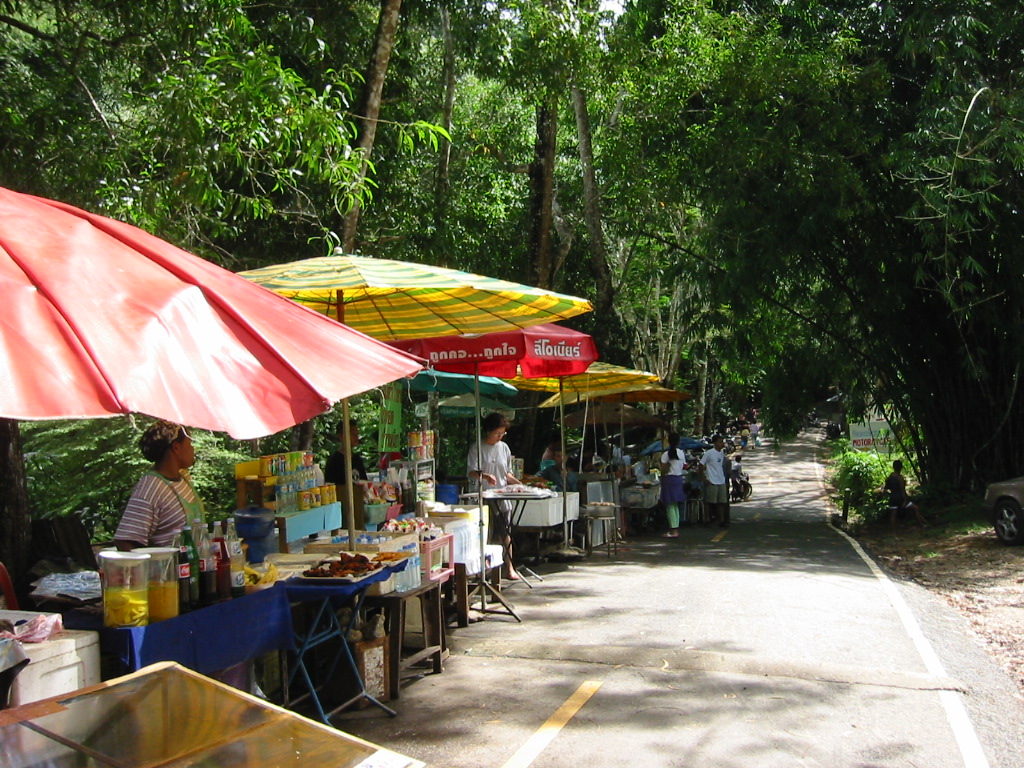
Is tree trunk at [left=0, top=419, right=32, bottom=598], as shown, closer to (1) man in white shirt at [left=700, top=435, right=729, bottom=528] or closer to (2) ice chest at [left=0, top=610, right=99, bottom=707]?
(2) ice chest at [left=0, top=610, right=99, bottom=707]

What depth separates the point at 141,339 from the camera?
2898 millimetres

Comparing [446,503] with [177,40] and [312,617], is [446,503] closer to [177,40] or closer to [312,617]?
Answer: [312,617]

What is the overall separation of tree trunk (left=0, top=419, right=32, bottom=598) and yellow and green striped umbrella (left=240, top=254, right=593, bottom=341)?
2.31 metres

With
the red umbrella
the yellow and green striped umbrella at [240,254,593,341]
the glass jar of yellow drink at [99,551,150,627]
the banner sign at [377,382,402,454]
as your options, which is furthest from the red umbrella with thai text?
the red umbrella

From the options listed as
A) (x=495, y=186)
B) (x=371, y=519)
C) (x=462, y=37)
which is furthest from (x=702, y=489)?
(x=371, y=519)

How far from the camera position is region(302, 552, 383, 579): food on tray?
Answer: 5.87 metres

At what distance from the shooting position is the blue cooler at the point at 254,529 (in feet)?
22.8

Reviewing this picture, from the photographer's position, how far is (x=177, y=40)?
9.13 meters

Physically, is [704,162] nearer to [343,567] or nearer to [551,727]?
[343,567]

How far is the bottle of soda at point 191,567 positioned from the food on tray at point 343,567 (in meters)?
0.97

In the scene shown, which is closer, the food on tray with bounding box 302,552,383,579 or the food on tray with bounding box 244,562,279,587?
the food on tray with bounding box 244,562,279,587

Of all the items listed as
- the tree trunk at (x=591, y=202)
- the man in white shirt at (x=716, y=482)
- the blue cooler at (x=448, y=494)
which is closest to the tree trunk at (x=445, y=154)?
the tree trunk at (x=591, y=202)

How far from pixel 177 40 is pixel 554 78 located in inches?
294

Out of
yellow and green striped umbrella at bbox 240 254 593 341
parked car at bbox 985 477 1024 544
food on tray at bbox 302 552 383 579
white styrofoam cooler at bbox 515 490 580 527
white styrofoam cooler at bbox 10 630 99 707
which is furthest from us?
parked car at bbox 985 477 1024 544
